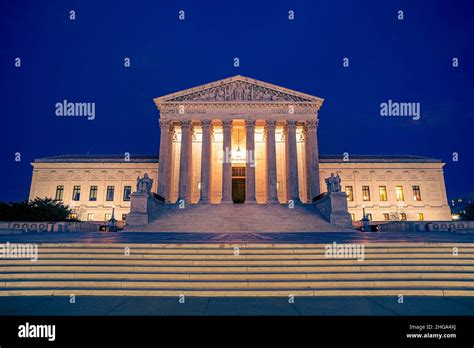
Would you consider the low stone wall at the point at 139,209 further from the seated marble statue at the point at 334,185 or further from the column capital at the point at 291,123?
the column capital at the point at 291,123

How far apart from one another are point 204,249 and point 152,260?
1.69 m

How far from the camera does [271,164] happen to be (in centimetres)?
3416

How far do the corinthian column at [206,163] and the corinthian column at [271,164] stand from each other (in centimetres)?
709

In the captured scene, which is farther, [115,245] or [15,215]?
[15,215]

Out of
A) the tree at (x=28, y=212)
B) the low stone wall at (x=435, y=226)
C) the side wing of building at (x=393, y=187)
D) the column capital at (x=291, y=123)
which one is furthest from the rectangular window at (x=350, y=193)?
the tree at (x=28, y=212)

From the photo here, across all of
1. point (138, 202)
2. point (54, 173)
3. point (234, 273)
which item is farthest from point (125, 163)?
point (234, 273)

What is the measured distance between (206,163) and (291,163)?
10343 mm

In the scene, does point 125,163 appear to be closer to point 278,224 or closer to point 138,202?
point 138,202

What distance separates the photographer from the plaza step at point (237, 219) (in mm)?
22641

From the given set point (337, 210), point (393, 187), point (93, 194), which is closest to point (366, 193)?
point (393, 187)

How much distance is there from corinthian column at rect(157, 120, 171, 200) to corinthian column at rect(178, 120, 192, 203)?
1717mm

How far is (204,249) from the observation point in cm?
938
